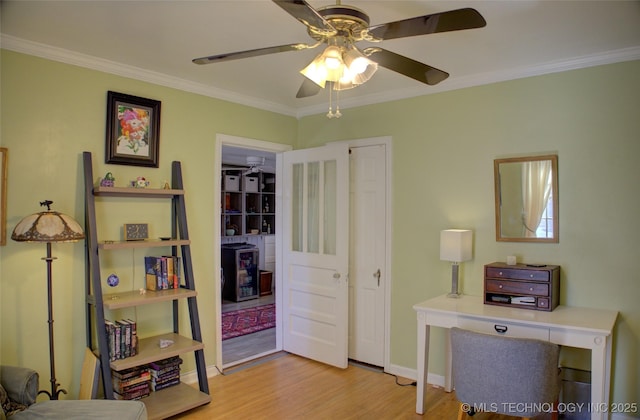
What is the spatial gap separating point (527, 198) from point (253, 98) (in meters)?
2.48

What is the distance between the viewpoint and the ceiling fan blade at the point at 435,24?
5.02 ft

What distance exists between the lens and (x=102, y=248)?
279 cm

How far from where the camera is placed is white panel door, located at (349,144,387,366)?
3.82 metres

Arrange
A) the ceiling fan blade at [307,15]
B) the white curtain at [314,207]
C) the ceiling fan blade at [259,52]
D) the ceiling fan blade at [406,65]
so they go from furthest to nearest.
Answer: the white curtain at [314,207], the ceiling fan blade at [406,65], the ceiling fan blade at [259,52], the ceiling fan blade at [307,15]

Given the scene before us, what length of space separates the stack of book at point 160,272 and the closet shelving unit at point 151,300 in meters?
0.05

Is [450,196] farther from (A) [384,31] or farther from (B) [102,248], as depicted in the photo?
(B) [102,248]

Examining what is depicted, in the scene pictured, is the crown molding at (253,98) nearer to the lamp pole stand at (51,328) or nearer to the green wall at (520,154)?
the green wall at (520,154)

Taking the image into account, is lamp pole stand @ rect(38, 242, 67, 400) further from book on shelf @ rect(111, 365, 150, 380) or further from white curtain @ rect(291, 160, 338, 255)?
white curtain @ rect(291, 160, 338, 255)

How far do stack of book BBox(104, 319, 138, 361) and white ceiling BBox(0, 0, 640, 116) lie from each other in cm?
178

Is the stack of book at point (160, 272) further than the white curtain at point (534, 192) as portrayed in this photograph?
Yes

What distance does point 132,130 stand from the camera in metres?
3.13

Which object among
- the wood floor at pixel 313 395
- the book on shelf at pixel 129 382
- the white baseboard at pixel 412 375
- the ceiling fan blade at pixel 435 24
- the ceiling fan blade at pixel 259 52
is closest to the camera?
the ceiling fan blade at pixel 435 24

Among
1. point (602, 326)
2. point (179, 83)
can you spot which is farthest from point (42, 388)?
point (602, 326)

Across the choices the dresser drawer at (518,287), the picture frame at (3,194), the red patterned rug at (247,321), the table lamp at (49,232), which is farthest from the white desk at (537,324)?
the picture frame at (3,194)
